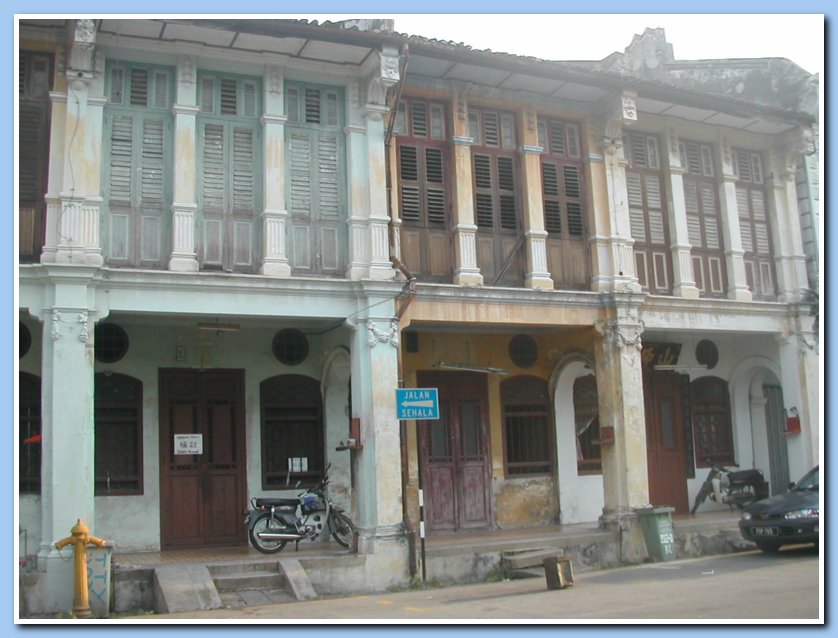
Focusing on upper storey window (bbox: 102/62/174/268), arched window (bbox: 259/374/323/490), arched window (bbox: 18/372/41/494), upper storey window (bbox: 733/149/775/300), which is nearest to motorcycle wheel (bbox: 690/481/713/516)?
upper storey window (bbox: 733/149/775/300)

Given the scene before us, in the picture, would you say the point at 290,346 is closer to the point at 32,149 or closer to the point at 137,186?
the point at 137,186

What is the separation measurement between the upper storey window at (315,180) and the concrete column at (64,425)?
3150 mm

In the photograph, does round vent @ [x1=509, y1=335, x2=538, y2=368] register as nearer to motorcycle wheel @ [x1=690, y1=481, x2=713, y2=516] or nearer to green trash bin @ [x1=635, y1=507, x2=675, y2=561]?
green trash bin @ [x1=635, y1=507, x2=675, y2=561]

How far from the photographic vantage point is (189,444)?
48.4 ft

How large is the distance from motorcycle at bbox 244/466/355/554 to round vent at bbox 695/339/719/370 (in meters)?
8.41

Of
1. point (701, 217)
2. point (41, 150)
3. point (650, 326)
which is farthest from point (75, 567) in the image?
point (701, 217)

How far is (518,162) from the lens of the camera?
1584 cm

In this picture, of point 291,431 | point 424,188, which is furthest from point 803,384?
point 291,431

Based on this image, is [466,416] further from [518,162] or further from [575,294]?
[518,162]

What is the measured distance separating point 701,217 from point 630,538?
6.22 m

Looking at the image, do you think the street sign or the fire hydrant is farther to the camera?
the street sign

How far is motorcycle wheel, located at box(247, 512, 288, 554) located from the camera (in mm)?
13842

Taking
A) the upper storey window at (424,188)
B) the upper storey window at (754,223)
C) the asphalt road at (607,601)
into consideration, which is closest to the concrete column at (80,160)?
the upper storey window at (424,188)

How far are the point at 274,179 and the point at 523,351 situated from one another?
20.2ft
